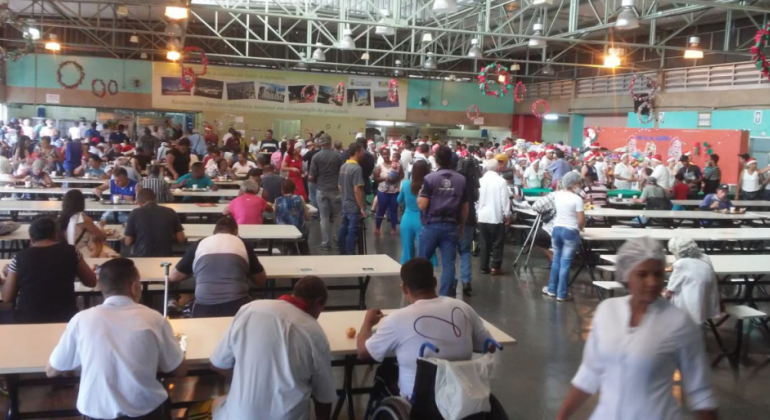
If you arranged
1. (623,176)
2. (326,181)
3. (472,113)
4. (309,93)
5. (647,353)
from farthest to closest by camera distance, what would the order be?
(472,113) < (309,93) < (623,176) < (326,181) < (647,353)

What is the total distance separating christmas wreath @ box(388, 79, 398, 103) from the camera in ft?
71.6

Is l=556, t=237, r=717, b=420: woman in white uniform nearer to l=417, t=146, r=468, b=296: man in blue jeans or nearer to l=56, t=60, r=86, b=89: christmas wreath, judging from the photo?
l=417, t=146, r=468, b=296: man in blue jeans

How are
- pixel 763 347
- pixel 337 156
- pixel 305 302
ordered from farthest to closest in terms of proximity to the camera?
pixel 337 156, pixel 763 347, pixel 305 302

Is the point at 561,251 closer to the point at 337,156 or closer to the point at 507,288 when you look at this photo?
the point at 507,288

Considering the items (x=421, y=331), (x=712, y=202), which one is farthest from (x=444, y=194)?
(x=712, y=202)

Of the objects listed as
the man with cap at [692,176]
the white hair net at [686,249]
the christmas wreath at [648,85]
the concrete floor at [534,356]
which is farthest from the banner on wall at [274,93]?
the white hair net at [686,249]

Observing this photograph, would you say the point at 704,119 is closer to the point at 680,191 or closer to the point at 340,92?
the point at 680,191

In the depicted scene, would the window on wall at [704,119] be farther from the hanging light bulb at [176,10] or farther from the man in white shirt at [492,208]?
the hanging light bulb at [176,10]

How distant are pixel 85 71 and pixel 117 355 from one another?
20225mm

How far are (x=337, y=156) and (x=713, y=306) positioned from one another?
525 cm

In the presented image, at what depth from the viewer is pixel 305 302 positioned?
2.86 meters

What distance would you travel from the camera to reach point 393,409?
2709 millimetres

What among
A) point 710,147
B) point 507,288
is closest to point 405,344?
point 507,288

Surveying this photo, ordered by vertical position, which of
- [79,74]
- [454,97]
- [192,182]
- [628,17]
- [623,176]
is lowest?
[192,182]
